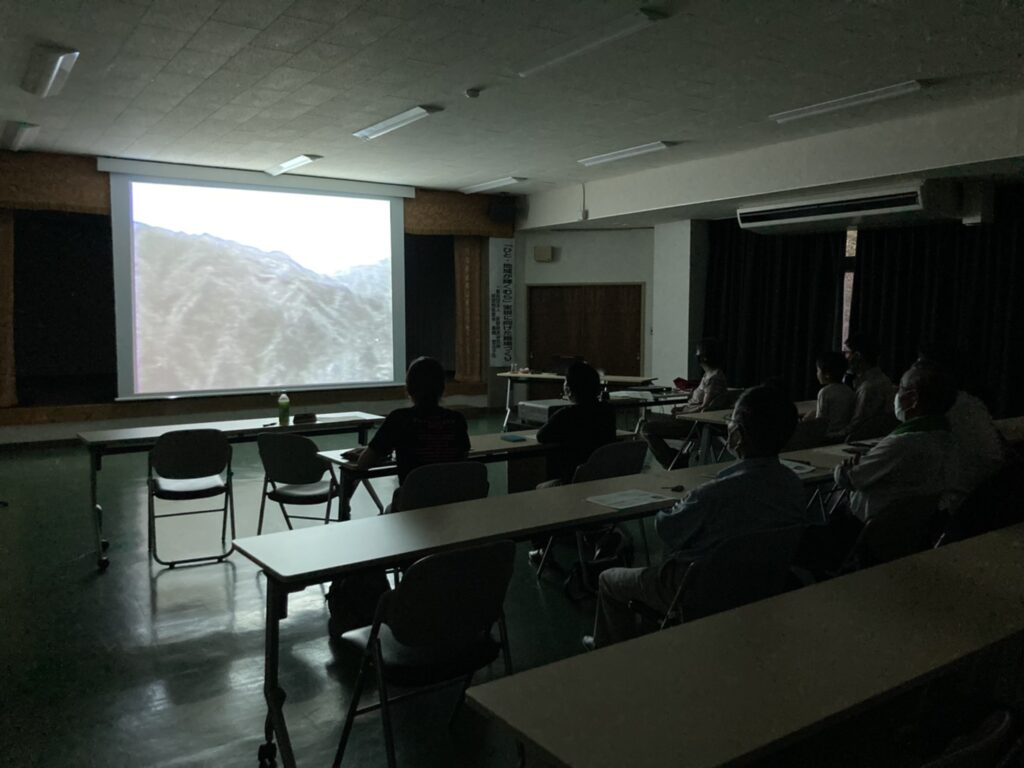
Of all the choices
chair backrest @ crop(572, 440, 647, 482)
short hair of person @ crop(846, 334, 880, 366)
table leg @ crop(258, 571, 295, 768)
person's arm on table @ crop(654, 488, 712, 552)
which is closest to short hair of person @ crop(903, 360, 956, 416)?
person's arm on table @ crop(654, 488, 712, 552)

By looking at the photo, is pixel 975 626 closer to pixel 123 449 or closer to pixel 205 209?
pixel 123 449

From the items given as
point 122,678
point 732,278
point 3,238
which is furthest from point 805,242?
point 3,238

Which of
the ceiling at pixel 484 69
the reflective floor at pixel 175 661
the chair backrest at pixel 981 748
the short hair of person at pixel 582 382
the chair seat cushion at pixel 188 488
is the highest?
the ceiling at pixel 484 69

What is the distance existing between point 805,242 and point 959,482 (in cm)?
562

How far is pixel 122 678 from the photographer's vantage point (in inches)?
113

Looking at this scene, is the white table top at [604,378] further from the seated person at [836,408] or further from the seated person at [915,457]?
the seated person at [915,457]

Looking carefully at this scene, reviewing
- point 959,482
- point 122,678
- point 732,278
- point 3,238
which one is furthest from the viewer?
point 732,278

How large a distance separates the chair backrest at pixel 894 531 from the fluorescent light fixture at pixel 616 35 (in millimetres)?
2573

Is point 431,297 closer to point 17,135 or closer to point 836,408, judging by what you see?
point 17,135

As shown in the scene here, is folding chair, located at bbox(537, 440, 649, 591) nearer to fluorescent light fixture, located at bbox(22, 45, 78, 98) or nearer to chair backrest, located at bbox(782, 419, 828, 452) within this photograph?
chair backrest, located at bbox(782, 419, 828, 452)

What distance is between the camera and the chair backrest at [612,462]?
3.54 metres

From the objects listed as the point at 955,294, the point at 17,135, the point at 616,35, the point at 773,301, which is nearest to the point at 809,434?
the point at 616,35

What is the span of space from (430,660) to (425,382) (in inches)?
57.6

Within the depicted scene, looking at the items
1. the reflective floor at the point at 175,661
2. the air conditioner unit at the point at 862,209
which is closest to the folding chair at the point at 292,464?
the reflective floor at the point at 175,661
